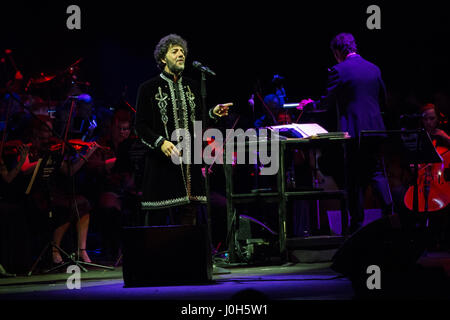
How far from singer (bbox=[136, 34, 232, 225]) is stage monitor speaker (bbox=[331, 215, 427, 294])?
1343 mm

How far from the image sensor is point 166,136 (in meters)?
4.33

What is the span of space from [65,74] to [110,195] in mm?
2100

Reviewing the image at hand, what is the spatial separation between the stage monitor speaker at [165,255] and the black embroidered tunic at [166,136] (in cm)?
36

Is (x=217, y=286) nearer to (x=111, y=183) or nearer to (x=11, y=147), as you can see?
(x=11, y=147)

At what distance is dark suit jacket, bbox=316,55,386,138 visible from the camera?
5.57 m

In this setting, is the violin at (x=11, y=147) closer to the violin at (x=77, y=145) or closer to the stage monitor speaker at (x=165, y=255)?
the violin at (x=77, y=145)

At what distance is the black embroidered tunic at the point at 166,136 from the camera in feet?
14.0

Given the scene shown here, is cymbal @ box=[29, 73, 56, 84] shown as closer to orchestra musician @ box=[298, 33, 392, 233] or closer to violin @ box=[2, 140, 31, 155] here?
violin @ box=[2, 140, 31, 155]

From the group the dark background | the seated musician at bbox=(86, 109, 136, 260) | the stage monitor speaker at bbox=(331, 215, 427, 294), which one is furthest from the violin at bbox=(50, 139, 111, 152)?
the stage monitor speaker at bbox=(331, 215, 427, 294)

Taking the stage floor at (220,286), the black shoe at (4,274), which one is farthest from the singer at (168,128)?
the black shoe at (4,274)

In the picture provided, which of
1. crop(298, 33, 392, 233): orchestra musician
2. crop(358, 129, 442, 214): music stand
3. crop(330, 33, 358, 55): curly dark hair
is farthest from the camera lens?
crop(330, 33, 358, 55): curly dark hair

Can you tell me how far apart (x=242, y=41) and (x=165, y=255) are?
453cm

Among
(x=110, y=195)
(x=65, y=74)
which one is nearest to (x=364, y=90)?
(x=110, y=195)

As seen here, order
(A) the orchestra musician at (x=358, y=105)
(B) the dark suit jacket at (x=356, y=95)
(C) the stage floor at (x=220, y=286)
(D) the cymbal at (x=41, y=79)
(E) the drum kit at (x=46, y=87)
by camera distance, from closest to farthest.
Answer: (C) the stage floor at (x=220, y=286), (A) the orchestra musician at (x=358, y=105), (B) the dark suit jacket at (x=356, y=95), (E) the drum kit at (x=46, y=87), (D) the cymbal at (x=41, y=79)
